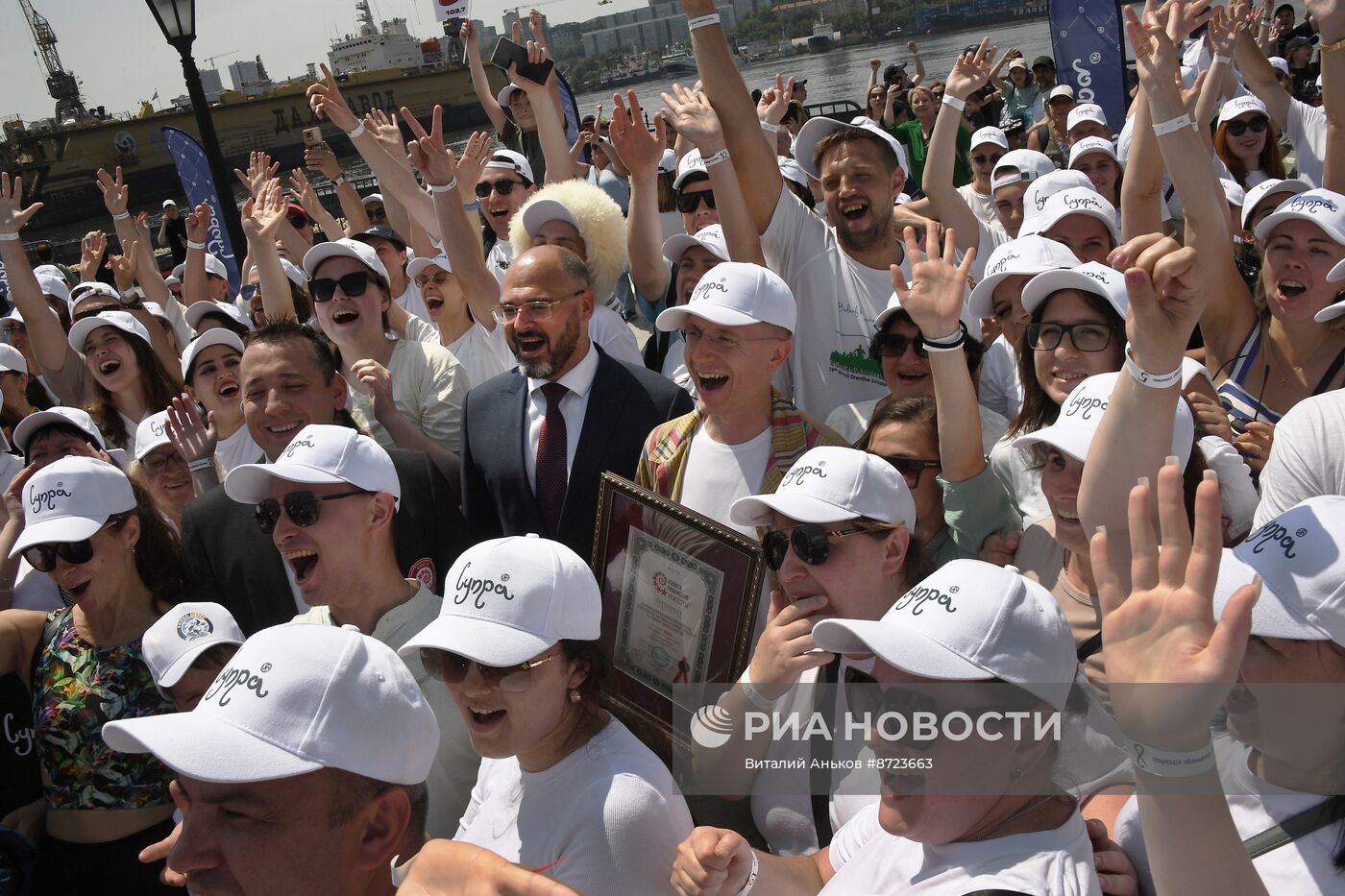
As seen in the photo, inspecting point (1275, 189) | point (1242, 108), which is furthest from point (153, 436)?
point (1242, 108)

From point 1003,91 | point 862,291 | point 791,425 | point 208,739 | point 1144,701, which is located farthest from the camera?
point 1003,91

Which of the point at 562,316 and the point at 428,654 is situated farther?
the point at 562,316

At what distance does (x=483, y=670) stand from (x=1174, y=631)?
56.1 inches

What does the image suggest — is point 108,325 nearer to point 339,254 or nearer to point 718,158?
point 339,254

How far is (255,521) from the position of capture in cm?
381

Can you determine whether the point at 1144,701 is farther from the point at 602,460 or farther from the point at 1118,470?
the point at 602,460

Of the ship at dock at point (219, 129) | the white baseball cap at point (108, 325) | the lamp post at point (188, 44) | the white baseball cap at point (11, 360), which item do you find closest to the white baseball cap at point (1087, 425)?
the white baseball cap at point (108, 325)

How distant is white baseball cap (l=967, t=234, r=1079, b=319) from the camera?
3789mm

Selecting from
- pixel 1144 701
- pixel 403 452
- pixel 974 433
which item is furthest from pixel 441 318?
pixel 1144 701

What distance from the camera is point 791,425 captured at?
348 cm

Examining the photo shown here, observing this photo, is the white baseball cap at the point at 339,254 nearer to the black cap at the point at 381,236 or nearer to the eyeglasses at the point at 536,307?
the eyeglasses at the point at 536,307

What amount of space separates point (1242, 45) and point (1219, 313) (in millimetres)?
3600

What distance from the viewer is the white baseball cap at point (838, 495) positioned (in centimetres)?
268

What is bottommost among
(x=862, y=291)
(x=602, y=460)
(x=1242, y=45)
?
(x=602, y=460)
